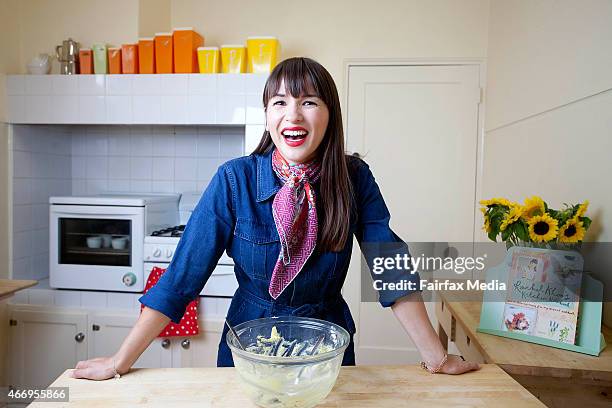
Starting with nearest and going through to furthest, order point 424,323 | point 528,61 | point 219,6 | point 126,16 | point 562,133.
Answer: point 424,323 < point 562,133 < point 528,61 < point 126,16 < point 219,6

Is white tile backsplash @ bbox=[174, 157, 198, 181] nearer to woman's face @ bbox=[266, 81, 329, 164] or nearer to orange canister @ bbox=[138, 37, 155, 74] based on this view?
orange canister @ bbox=[138, 37, 155, 74]

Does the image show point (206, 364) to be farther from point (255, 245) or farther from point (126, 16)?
point (126, 16)

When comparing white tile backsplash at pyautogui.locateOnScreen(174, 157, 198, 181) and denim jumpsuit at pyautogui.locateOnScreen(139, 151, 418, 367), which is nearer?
denim jumpsuit at pyautogui.locateOnScreen(139, 151, 418, 367)

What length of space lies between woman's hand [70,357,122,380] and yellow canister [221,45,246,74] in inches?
76.2

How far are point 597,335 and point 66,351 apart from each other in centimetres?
251

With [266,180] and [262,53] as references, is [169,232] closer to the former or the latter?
[262,53]

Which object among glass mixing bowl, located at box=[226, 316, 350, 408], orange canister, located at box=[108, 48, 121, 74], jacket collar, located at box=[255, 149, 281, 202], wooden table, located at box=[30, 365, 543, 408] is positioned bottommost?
wooden table, located at box=[30, 365, 543, 408]

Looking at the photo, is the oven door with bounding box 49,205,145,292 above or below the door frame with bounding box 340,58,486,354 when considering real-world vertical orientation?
below

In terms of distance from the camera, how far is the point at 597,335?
1223mm

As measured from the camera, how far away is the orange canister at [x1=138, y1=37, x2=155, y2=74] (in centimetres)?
260

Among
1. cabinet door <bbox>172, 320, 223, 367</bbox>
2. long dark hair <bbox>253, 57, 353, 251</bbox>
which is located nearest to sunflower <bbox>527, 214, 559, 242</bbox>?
long dark hair <bbox>253, 57, 353, 251</bbox>

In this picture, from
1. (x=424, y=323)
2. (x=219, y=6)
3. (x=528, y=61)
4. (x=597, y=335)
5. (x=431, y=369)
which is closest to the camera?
(x=431, y=369)

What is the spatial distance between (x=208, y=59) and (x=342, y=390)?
2.13m

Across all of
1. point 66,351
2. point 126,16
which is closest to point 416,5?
point 126,16
